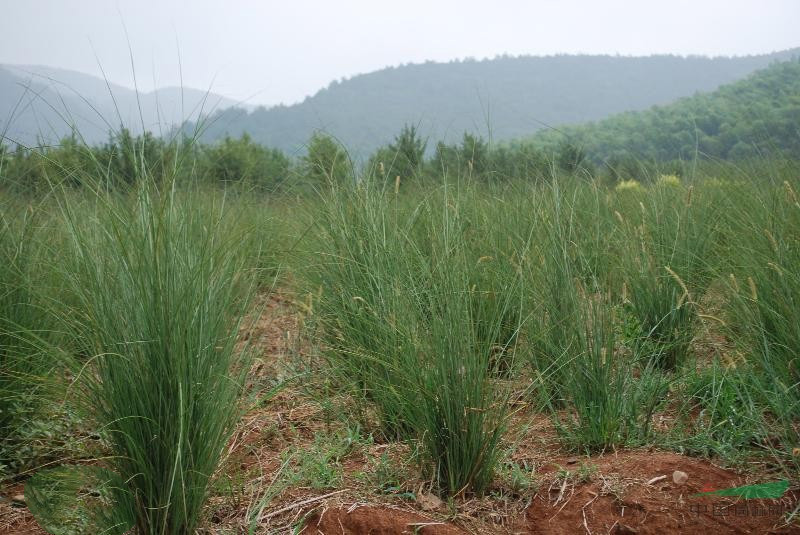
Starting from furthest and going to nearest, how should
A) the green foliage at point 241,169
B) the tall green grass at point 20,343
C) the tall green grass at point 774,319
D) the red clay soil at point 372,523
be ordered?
the green foliage at point 241,169 → the tall green grass at point 20,343 → the tall green grass at point 774,319 → the red clay soil at point 372,523

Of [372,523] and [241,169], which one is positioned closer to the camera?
[372,523]

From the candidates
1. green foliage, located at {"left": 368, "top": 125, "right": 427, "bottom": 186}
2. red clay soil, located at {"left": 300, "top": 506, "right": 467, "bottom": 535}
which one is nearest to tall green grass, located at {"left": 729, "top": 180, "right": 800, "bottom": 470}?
red clay soil, located at {"left": 300, "top": 506, "right": 467, "bottom": 535}

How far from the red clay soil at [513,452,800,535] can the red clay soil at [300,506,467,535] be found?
0.26m

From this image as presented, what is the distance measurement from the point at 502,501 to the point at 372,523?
0.41 meters

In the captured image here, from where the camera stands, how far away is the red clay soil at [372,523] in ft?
5.79

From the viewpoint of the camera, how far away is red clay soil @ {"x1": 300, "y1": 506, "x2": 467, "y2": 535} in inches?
69.5

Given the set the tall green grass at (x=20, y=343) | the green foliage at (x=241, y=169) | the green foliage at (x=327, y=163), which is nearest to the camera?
the tall green grass at (x=20, y=343)

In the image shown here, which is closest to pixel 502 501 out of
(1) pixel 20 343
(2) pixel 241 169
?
(1) pixel 20 343

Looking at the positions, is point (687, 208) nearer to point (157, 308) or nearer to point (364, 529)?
point (364, 529)

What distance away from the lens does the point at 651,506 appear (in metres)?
1.85

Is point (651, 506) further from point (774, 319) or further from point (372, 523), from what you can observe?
point (774, 319)

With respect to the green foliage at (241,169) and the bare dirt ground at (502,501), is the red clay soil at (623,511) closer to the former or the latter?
the bare dirt ground at (502,501)

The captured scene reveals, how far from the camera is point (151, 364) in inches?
61.9

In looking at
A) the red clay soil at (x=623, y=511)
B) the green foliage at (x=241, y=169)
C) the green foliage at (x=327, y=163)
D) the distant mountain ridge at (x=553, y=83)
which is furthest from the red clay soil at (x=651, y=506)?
the distant mountain ridge at (x=553, y=83)
